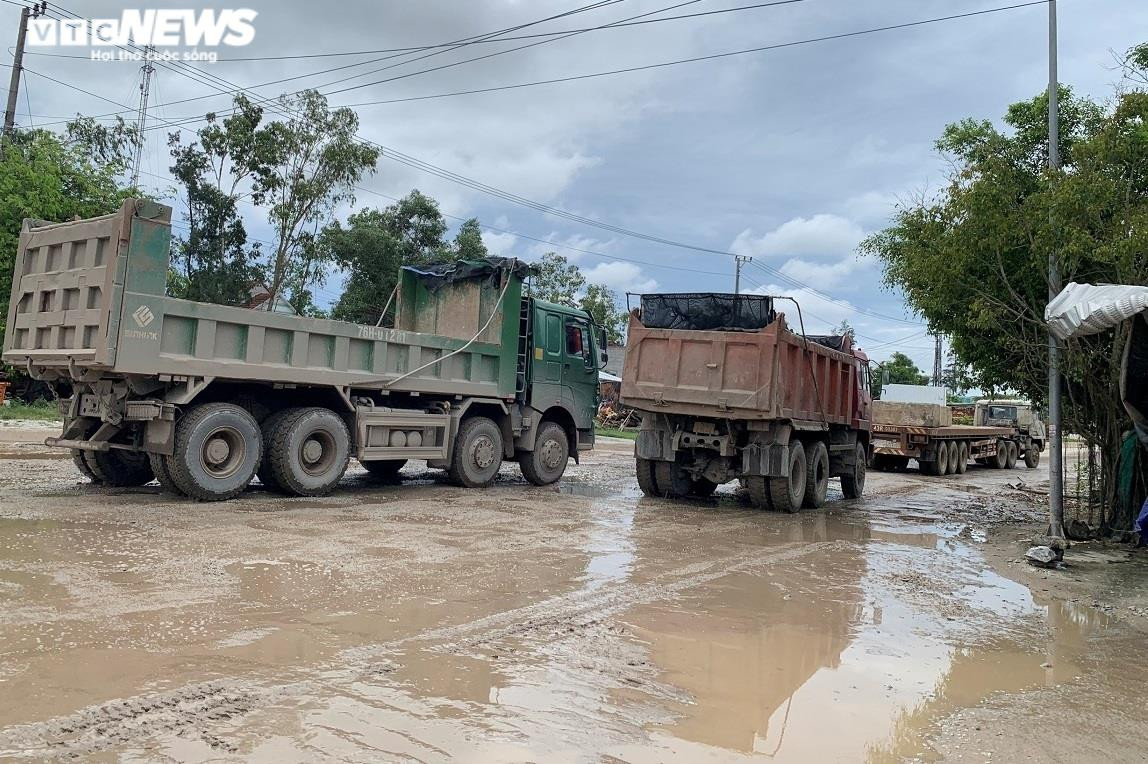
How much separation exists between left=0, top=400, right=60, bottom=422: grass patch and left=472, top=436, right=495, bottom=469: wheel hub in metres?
13.0

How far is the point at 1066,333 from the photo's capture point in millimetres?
7488

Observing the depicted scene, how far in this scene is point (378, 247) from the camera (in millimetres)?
26391

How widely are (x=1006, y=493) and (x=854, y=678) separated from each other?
48.4ft

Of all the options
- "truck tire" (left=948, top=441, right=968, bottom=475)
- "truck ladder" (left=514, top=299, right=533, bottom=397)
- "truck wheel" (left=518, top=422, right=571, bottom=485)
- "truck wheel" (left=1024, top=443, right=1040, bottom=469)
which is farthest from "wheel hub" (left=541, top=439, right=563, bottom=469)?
"truck wheel" (left=1024, top=443, right=1040, bottom=469)

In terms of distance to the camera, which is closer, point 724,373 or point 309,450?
point 309,450

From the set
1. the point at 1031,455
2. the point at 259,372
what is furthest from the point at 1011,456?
the point at 259,372

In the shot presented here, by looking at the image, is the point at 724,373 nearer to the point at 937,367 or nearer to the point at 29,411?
the point at 29,411

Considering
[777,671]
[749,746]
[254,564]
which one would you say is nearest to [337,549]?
[254,564]

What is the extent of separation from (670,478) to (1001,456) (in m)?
18.4

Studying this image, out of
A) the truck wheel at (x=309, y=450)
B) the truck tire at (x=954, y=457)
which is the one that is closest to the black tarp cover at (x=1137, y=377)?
the truck wheel at (x=309, y=450)

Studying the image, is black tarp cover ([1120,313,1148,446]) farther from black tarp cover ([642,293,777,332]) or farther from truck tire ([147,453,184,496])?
truck tire ([147,453,184,496])

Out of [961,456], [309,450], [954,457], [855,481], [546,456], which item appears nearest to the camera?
[309,450]

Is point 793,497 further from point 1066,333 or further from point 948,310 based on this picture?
point 1066,333

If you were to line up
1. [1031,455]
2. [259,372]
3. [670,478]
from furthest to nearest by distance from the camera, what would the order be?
[1031,455], [670,478], [259,372]
